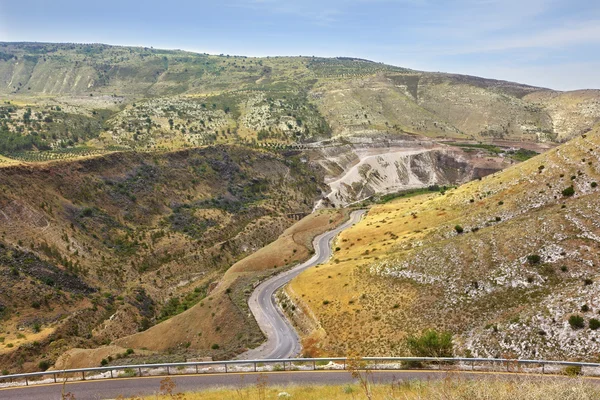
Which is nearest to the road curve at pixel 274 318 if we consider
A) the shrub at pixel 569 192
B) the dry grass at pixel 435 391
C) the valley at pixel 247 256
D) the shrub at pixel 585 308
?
the valley at pixel 247 256

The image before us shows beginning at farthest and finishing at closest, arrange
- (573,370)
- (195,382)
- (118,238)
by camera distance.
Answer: (118,238), (195,382), (573,370)

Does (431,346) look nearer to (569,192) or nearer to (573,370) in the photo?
(573,370)

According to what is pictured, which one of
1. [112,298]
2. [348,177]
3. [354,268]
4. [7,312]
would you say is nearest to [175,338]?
[112,298]

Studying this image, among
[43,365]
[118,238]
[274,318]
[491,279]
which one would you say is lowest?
[43,365]

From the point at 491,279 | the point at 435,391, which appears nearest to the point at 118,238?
the point at 491,279

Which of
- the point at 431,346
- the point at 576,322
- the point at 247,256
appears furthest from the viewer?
the point at 247,256

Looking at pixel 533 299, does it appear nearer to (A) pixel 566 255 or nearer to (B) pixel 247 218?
(A) pixel 566 255

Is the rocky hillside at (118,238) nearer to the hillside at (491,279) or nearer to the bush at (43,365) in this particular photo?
the bush at (43,365)

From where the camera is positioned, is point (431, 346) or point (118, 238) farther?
point (118, 238)
